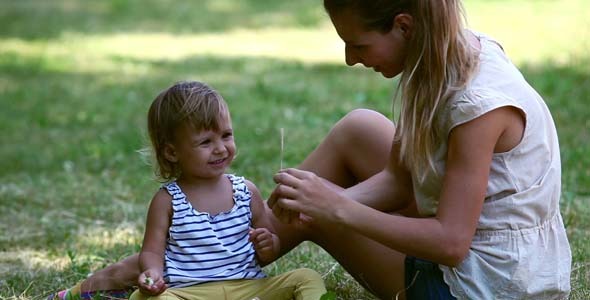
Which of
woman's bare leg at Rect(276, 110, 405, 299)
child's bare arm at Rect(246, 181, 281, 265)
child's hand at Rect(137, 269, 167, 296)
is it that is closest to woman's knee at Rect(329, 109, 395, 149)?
woman's bare leg at Rect(276, 110, 405, 299)

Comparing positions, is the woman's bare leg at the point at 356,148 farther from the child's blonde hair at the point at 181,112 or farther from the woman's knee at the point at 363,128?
the child's blonde hair at the point at 181,112

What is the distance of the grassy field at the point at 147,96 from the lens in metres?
4.28

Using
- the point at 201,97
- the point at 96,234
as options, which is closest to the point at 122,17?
the point at 96,234

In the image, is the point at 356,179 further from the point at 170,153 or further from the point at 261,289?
the point at 170,153

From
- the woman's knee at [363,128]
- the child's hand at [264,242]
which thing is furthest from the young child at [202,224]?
the woman's knee at [363,128]

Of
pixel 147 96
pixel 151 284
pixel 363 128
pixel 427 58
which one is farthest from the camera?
pixel 147 96

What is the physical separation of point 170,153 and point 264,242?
390 millimetres

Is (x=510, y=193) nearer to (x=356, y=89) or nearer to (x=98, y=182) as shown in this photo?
(x=98, y=182)

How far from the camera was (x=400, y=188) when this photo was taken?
310 cm

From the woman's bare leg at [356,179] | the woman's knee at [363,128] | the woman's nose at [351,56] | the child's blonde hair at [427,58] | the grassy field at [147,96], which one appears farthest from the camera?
the grassy field at [147,96]

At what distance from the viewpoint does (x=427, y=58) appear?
2570 millimetres

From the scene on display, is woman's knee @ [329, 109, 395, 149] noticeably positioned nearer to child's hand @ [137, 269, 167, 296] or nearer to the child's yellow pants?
the child's yellow pants


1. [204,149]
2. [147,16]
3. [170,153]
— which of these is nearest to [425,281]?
[204,149]

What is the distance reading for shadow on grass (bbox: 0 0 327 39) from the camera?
1188 centimetres
